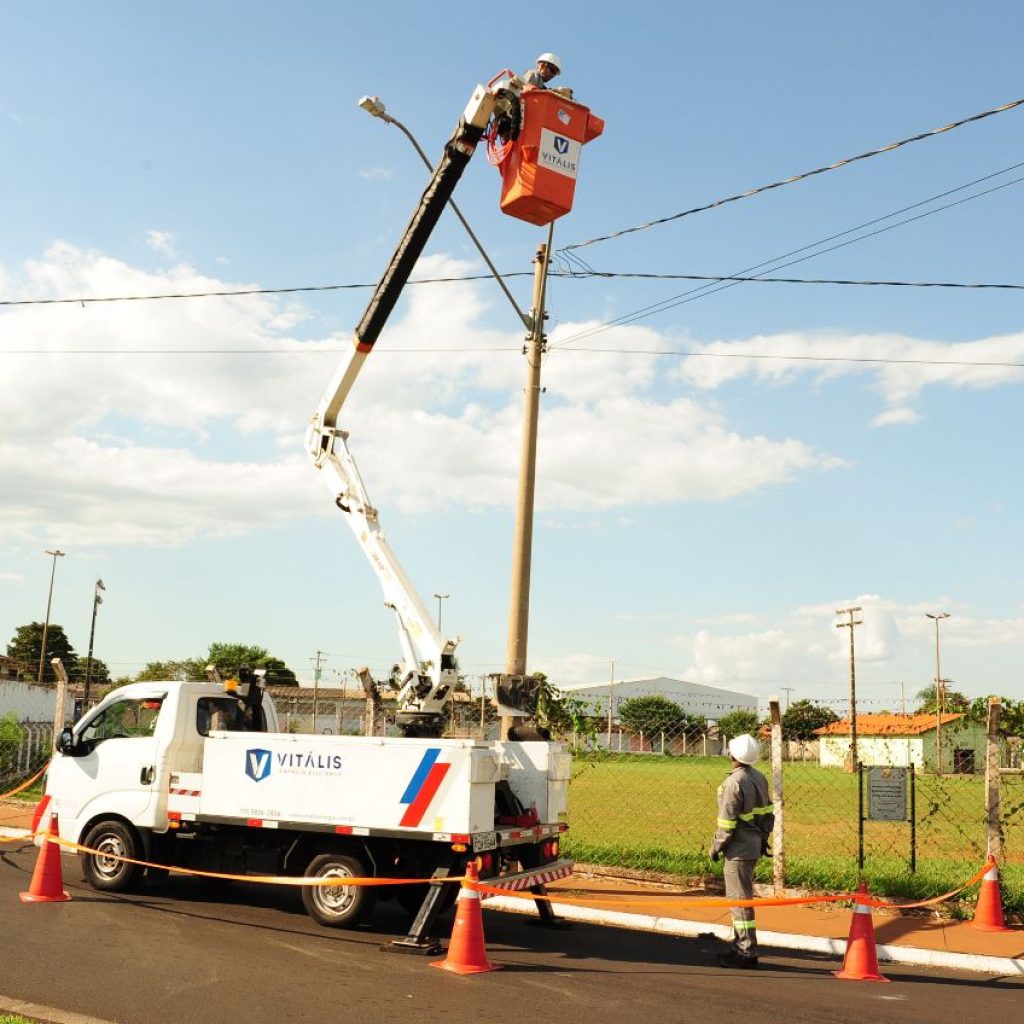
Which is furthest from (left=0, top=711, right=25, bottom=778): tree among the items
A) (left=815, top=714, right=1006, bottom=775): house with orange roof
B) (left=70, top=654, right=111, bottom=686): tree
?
(left=815, top=714, right=1006, bottom=775): house with orange roof

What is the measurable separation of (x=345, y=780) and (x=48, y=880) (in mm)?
3312

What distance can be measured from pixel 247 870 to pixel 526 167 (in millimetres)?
7181

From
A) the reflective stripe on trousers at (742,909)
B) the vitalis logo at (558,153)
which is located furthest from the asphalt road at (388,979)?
the vitalis logo at (558,153)

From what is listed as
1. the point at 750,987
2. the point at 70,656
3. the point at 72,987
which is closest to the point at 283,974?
the point at 72,987

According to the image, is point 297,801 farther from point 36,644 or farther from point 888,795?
point 36,644

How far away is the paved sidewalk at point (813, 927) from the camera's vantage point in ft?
29.4

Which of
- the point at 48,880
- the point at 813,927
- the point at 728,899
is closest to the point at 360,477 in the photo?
the point at 48,880

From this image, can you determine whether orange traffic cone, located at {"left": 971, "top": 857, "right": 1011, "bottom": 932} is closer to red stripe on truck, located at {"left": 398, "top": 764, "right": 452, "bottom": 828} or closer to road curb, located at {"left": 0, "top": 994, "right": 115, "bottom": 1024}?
red stripe on truck, located at {"left": 398, "top": 764, "right": 452, "bottom": 828}

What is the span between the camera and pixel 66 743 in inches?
446

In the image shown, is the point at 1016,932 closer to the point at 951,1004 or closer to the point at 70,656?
the point at 951,1004

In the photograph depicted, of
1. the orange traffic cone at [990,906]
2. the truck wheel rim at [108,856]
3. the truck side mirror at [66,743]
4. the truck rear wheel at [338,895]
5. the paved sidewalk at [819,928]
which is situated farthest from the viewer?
the truck side mirror at [66,743]

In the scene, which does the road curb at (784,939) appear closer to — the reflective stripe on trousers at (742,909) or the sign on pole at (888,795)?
the reflective stripe on trousers at (742,909)

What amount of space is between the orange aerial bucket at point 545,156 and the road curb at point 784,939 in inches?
266

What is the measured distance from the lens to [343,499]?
39.4ft
